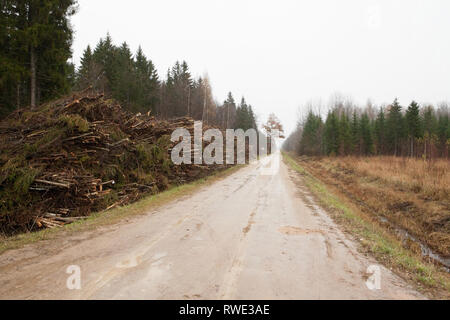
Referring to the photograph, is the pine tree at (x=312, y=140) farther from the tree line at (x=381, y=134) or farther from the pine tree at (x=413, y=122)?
the pine tree at (x=413, y=122)

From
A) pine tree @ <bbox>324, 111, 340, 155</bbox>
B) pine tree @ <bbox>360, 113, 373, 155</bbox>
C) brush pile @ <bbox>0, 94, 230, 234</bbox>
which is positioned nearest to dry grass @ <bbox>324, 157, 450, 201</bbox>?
brush pile @ <bbox>0, 94, 230, 234</bbox>

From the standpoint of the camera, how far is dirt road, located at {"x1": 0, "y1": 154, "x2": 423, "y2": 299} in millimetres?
3320

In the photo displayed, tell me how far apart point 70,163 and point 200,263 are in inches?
250

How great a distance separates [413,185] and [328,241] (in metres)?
11.8

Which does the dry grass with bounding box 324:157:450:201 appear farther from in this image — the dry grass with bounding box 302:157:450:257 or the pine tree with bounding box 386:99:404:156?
the pine tree with bounding box 386:99:404:156

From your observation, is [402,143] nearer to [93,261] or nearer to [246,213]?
[246,213]

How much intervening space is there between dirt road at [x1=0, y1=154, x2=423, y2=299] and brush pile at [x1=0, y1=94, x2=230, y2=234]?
2.47 meters

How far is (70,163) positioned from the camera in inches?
321

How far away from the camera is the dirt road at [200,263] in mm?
3320

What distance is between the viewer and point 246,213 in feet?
25.8

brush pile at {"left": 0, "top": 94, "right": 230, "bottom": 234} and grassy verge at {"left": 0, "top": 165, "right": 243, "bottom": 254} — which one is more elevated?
brush pile at {"left": 0, "top": 94, "right": 230, "bottom": 234}

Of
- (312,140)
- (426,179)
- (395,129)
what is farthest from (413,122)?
(426,179)

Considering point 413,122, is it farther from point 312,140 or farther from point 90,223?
point 90,223
